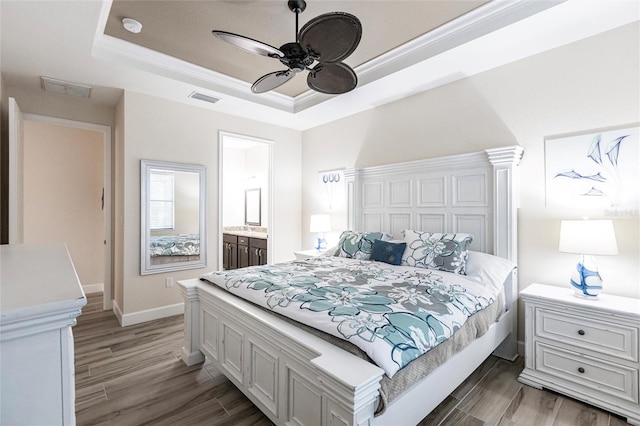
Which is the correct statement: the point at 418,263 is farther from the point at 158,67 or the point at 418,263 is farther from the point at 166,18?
the point at 158,67

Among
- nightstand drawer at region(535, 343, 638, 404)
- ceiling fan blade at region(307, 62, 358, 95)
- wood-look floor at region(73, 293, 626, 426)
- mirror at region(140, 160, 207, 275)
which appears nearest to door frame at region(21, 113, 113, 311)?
mirror at region(140, 160, 207, 275)

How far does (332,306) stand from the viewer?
5.66 ft

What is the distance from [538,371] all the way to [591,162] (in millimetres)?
1679

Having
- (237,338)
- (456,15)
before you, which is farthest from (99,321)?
(456,15)

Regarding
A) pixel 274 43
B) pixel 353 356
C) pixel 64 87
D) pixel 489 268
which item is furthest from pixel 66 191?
pixel 489 268

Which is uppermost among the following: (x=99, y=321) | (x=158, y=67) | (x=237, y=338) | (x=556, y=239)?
(x=158, y=67)

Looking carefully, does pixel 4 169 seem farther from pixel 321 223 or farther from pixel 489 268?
pixel 489 268

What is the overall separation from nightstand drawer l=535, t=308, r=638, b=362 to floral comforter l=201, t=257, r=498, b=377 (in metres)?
0.45

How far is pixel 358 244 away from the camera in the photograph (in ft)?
11.2

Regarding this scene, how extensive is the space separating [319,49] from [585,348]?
108 inches

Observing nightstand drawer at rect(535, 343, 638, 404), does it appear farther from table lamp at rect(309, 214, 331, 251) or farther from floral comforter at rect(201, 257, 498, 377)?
table lamp at rect(309, 214, 331, 251)

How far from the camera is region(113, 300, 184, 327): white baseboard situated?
3418 mm

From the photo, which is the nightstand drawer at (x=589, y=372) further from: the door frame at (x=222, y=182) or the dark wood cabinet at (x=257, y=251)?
the dark wood cabinet at (x=257, y=251)

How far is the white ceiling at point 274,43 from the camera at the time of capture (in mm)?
2148
